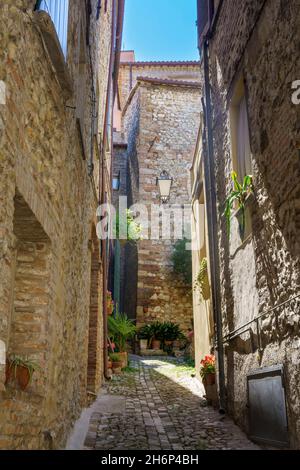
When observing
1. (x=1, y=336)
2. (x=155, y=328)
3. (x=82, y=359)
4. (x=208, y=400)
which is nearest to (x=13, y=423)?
(x=1, y=336)

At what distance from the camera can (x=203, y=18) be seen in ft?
27.7

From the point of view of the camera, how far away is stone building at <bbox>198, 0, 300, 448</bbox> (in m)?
4.00

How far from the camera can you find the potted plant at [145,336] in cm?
1382

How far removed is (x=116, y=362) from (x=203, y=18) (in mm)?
7201

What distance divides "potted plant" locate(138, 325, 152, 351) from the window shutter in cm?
838

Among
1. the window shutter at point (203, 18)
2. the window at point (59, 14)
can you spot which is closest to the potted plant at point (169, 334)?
the window shutter at point (203, 18)

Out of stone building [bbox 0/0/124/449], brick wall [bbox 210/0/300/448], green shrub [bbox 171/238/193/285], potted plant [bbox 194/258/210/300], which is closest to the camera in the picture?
stone building [bbox 0/0/124/449]

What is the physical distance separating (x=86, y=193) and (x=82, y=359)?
2.22 meters

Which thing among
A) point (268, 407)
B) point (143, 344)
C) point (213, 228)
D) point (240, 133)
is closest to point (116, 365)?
point (143, 344)

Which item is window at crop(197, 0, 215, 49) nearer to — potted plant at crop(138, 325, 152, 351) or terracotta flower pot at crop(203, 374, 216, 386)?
terracotta flower pot at crop(203, 374, 216, 386)

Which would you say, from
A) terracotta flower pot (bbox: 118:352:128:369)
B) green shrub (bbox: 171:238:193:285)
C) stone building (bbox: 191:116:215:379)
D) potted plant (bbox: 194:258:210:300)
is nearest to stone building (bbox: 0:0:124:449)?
stone building (bbox: 191:116:215:379)

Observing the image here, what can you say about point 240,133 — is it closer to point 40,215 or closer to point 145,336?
point 40,215

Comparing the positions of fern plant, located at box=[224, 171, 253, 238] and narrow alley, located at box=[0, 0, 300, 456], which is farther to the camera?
fern plant, located at box=[224, 171, 253, 238]

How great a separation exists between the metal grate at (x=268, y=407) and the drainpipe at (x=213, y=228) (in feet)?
4.26
